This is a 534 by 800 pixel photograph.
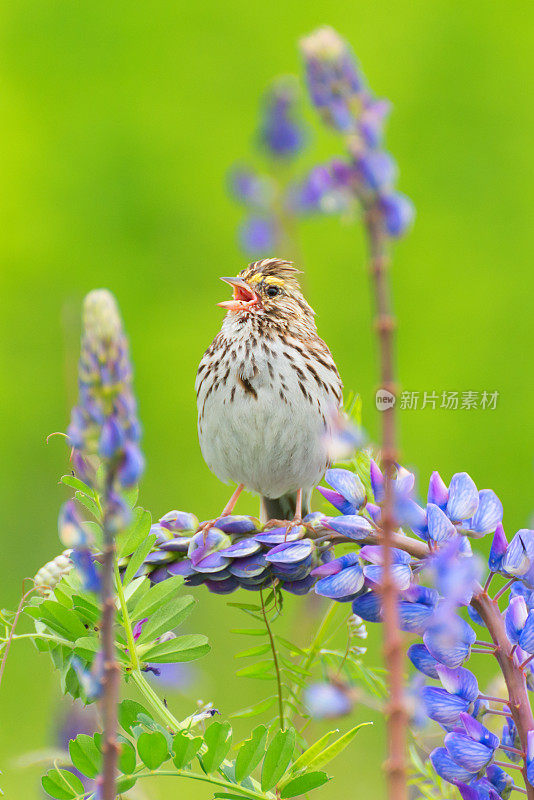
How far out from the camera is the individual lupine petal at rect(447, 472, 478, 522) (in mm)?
1000

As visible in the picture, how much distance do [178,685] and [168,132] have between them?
14.6 ft

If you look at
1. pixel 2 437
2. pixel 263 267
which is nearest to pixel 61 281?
pixel 2 437

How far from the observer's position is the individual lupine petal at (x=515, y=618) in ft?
3.03

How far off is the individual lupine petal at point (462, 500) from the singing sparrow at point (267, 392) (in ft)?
3.40

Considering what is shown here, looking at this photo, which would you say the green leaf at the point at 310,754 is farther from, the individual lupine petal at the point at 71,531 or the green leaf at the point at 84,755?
the individual lupine petal at the point at 71,531

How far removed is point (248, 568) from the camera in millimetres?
1087

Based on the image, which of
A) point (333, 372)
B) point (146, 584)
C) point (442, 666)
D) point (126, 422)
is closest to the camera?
point (126, 422)

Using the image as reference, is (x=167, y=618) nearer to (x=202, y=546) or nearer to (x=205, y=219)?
(x=202, y=546)

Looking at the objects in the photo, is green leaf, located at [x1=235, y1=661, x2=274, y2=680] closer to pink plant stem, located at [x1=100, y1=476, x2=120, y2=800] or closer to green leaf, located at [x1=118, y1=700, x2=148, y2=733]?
green leaf, located at [x1=118, y1=700, x2=148, y2=733]

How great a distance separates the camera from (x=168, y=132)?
17.4ft

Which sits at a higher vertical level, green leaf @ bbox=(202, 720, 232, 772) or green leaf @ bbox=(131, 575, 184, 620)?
green leaf @ bbox=(131, 575, 184, 620)

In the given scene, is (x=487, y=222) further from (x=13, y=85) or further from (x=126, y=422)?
(x=126, y=422)

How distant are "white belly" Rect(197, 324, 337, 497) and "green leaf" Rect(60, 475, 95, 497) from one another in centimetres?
99

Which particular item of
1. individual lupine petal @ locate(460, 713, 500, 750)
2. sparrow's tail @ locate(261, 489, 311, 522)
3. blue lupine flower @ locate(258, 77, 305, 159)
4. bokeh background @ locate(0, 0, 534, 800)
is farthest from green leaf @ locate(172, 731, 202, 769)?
bokeh background @ locate(0, 0, 534, 800)
